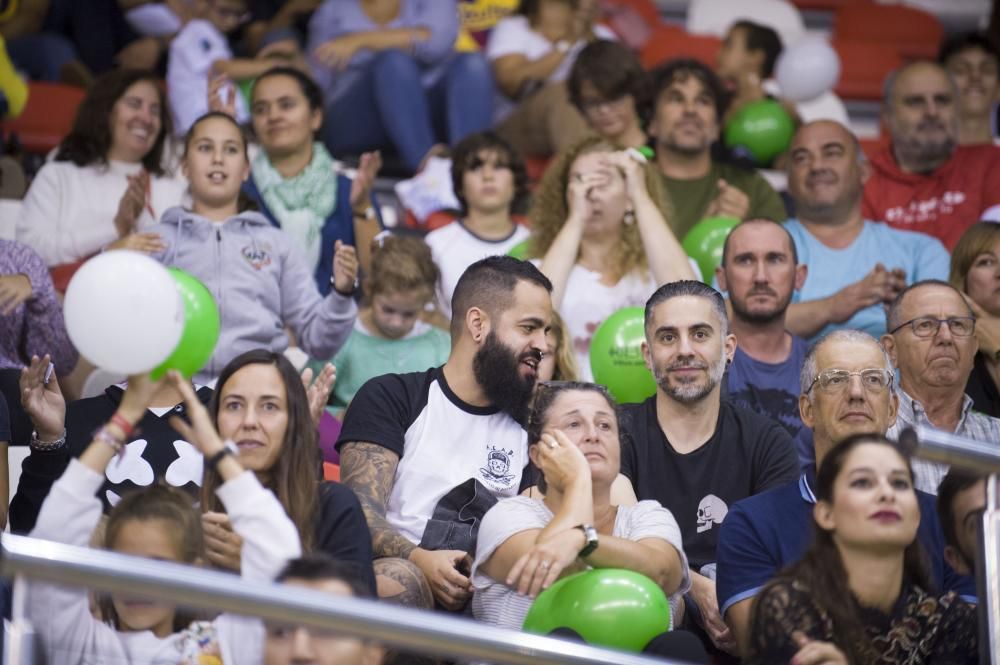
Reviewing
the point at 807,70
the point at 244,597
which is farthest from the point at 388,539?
the point at 807,70

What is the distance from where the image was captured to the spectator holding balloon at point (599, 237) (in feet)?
16.4

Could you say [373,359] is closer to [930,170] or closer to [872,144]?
[930,170]

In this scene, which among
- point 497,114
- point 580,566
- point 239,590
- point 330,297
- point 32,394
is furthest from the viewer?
point 497,114

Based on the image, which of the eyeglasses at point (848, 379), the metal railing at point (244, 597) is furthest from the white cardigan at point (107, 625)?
the eyeglasses at point (848, 379)

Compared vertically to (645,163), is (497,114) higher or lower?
higher

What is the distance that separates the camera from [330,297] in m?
4.60

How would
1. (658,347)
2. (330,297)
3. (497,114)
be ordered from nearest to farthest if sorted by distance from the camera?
(658,347)
(330,297)
(497,114)

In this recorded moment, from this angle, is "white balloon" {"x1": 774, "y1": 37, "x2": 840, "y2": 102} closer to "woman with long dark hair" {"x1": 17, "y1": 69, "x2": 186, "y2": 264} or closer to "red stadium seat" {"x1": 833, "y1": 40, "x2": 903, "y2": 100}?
"red stadium seat" {"x1": 833, "y1": 40, "x2": 903, "y2": 100}

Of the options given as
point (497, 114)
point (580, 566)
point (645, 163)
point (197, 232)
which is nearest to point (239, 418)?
point (580, 566)

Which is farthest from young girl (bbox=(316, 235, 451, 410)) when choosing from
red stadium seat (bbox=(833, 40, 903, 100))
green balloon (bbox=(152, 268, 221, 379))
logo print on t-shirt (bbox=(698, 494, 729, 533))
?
red stadium seat (bbox=(833, 40, 903, 100))

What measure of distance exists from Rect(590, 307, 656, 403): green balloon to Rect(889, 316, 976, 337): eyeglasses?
29.6 inches

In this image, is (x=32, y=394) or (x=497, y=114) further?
(x=497, y=114)

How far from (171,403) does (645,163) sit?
6.31ft

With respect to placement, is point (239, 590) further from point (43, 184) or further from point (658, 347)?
point (43, 184)
